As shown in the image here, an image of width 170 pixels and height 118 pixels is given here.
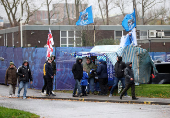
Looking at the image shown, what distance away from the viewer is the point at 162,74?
64.2ft

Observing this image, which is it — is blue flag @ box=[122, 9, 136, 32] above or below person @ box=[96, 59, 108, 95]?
above

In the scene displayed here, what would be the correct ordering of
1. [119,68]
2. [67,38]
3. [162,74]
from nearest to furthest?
[119,68] → [162,74] → [67,38]

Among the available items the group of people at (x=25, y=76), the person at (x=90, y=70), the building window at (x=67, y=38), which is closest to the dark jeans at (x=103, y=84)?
the person at (x=90, y=70)

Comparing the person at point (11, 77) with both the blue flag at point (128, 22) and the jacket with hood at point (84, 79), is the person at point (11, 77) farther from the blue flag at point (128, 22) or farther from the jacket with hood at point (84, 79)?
the blue flag at point (128, 22)

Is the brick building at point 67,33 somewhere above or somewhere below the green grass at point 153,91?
above

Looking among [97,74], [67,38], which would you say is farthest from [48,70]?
[67,38]

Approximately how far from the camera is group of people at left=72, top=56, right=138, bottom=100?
50.1 feet

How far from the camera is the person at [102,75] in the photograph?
16.8m

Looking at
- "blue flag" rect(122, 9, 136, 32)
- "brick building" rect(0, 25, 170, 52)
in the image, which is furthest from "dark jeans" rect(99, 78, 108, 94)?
"brick building" rect(0, 25, 170, 52)

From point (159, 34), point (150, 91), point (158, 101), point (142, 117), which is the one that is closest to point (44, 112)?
point (142, 117)

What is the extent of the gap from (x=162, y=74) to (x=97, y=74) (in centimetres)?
459

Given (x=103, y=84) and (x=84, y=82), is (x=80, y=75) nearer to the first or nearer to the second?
(x=84, y=82)

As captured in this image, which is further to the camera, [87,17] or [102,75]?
[87,17]

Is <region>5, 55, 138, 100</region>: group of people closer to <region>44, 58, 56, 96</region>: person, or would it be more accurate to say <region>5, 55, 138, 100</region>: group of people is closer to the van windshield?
<region>44, 58, 56, 96</region>: person
